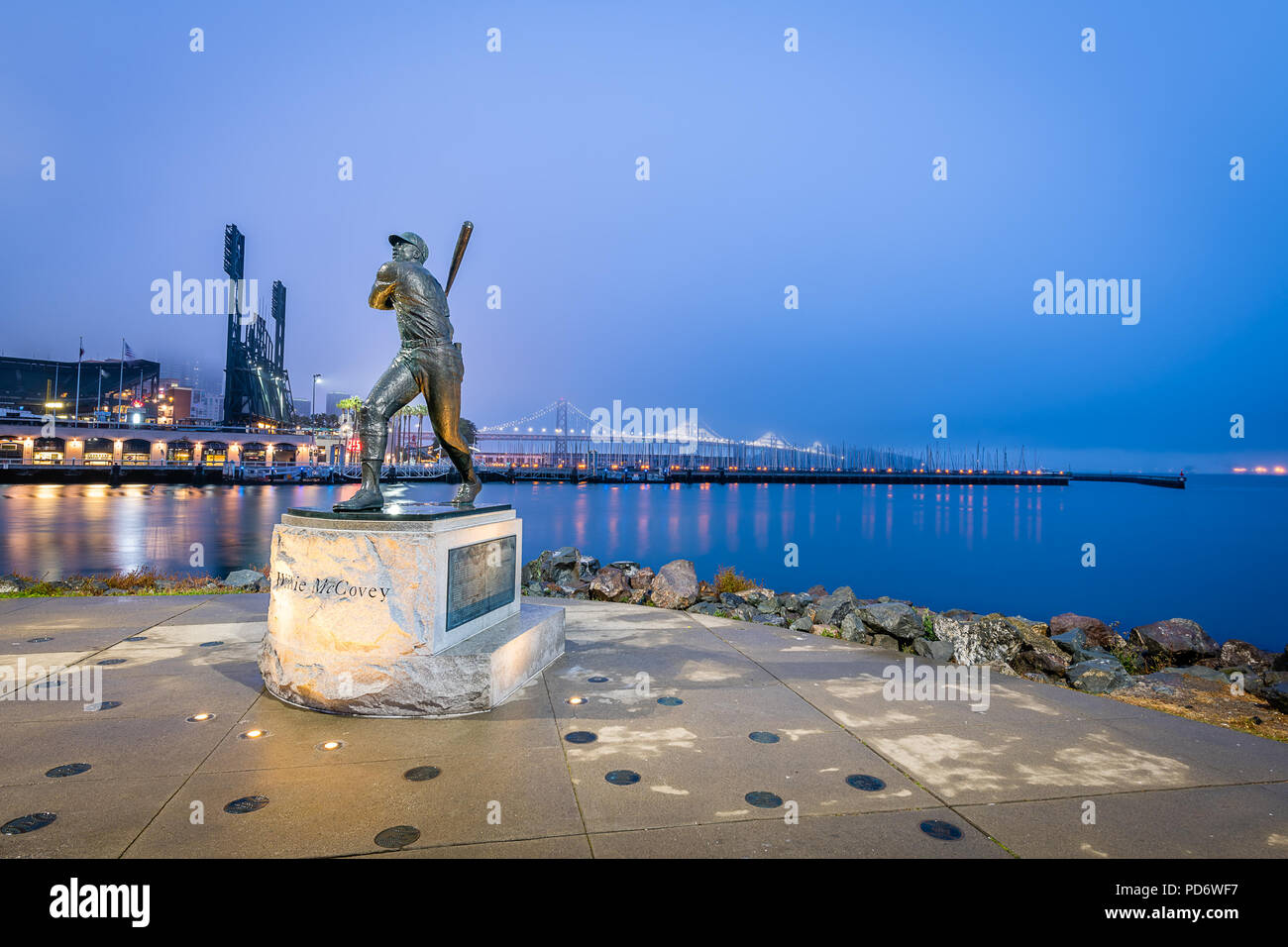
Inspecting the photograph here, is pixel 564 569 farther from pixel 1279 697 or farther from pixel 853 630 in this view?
pixel 1279 697

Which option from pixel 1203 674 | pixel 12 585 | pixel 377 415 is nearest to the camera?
pixel 377 415

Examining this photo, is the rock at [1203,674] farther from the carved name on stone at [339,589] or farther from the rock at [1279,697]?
the carved name on stone at [339,589]

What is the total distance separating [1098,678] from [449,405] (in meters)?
7.06

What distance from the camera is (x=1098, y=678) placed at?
7.08 m

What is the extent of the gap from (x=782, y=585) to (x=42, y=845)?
22968 mm

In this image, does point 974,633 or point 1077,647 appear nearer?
point 974,633

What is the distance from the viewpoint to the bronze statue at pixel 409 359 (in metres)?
5.57

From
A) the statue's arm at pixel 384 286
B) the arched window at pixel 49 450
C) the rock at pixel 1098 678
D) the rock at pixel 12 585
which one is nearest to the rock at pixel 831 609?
the rock at pixel 1098 678

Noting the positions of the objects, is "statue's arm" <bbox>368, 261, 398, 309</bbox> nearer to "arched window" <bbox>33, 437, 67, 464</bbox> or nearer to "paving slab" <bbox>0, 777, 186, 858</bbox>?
"paving slab" <bbox>0, 777, 186, 858</bbox>

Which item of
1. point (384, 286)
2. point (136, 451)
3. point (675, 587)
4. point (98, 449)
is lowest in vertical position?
point (675, 587)

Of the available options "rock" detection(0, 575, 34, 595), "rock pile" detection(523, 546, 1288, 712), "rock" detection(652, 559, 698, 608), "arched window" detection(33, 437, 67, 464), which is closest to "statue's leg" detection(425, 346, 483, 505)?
"rock pile" detection(523, 546, 1288, 712)

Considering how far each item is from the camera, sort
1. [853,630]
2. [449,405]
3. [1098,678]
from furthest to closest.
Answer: [853,630] < [1098,678] < [449,405]

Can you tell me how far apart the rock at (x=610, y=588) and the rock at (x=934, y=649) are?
483cm

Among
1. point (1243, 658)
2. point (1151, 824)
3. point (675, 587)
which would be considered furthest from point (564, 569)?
point (1243, 658)
